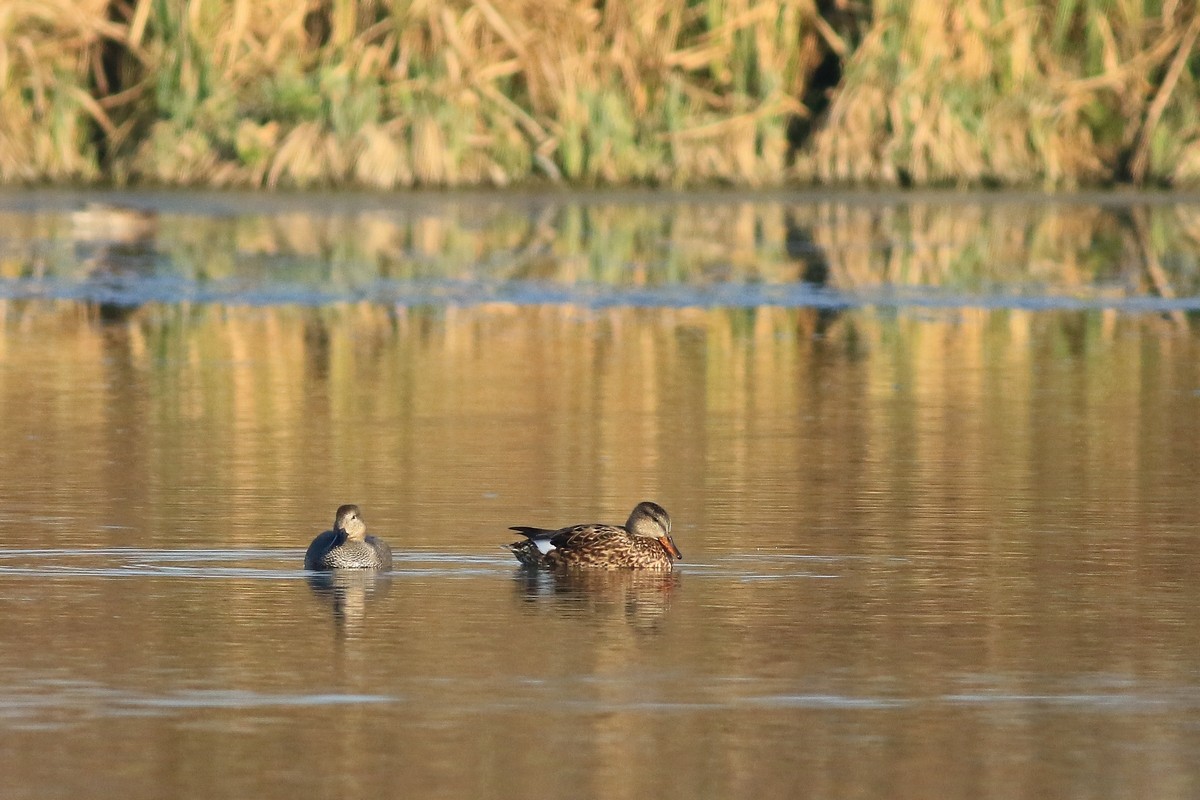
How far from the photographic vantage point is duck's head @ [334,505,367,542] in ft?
29.1

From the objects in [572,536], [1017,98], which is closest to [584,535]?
[572,536]

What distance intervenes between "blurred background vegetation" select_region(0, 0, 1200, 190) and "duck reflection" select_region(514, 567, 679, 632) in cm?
1919

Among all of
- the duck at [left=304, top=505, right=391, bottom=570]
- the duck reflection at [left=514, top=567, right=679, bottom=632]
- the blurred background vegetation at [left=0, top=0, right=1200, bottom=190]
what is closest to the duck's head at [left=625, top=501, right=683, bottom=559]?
the duck reflection at [left=514, top=567, right=679, bottom=632]

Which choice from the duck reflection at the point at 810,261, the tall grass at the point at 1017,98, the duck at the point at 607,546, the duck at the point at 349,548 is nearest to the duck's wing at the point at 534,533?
the duck at the point at 607,546

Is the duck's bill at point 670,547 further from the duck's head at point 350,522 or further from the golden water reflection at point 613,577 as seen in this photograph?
the duck's head at point 350,522

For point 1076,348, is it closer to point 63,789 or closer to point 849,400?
point 849,400

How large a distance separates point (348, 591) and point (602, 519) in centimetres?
181

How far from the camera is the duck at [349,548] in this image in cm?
883

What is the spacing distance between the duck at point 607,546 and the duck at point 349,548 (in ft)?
1.60

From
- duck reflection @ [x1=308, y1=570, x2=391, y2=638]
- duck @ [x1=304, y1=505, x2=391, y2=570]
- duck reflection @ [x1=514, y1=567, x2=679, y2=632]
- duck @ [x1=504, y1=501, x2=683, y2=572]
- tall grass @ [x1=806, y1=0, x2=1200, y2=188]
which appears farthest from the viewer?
tall grass @ [x1=806, y1=0, x2=1200, y2=188]

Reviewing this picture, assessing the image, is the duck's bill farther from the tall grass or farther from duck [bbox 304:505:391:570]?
the tall grass

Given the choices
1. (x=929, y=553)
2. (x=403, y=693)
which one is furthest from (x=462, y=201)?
(x=403, y=693)

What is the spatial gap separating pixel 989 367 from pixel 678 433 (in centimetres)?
347

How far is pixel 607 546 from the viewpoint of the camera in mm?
9133
